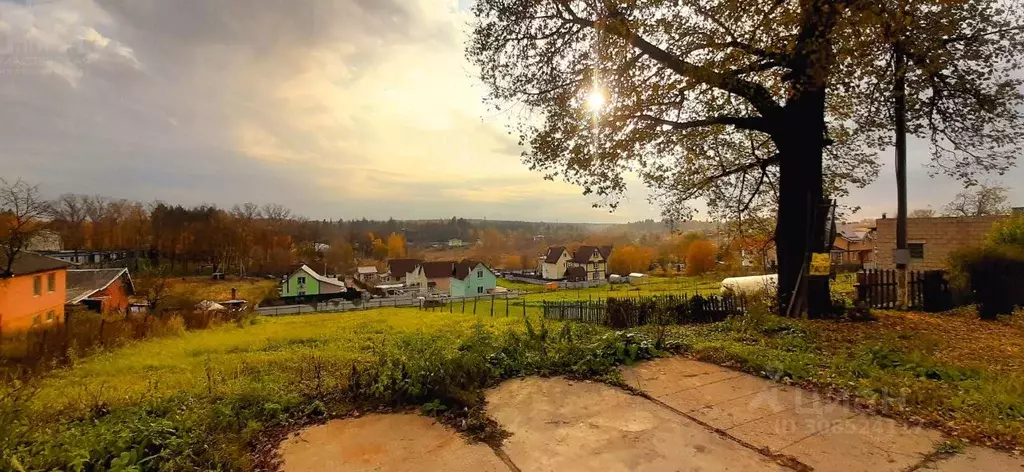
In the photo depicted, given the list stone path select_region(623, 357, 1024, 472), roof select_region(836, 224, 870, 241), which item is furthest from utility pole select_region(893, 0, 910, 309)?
roof select_region(836, 224, 870, 241)

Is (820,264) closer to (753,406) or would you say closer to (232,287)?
(753,406)

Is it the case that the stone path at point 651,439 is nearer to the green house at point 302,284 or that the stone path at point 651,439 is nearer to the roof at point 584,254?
the green house at point 302,284

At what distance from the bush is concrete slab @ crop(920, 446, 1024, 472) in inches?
349

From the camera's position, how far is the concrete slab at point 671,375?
4355 millimetres

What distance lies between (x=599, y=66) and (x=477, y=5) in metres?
2.69

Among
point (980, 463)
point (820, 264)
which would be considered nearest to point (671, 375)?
point (980, 463)

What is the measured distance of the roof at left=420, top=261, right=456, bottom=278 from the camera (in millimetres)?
62719

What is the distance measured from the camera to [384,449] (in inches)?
123

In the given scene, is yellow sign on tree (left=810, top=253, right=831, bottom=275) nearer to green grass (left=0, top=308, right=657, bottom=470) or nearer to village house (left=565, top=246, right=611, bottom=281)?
green grass (left=0, top=308, right=657, bottom=470)

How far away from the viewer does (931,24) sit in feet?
24.0

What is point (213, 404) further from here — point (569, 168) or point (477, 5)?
point (477, 5)

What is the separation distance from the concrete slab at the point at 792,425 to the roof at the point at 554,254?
71.2 metres

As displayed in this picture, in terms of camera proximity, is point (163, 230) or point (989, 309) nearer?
point (989, 309)

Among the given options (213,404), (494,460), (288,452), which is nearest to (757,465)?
(494,460)
